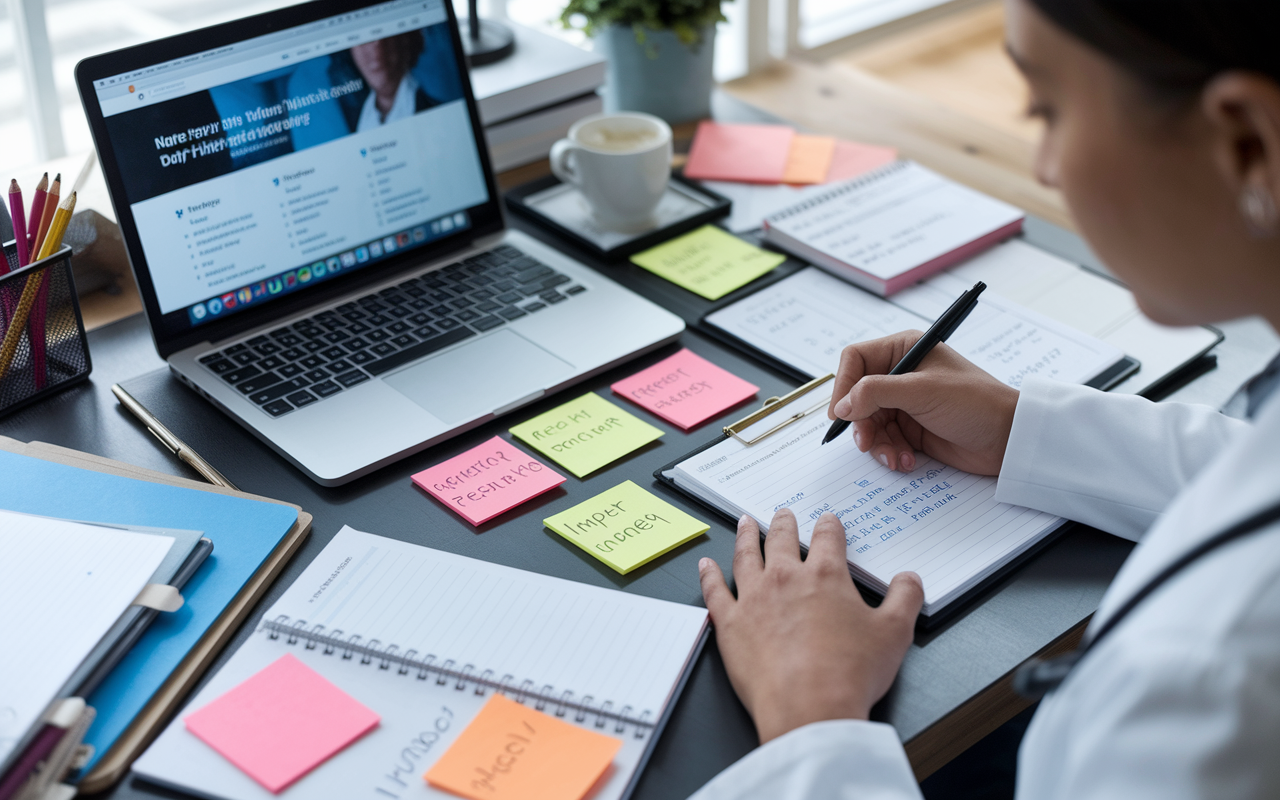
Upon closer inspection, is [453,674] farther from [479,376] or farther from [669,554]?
[479,376]

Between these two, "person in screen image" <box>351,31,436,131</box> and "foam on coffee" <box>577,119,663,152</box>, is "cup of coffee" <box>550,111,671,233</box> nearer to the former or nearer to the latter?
"foam on coffee" <box>577,119,663,152</box>

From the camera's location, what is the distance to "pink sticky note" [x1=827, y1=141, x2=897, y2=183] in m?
1.38

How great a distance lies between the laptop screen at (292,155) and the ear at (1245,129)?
0.79m

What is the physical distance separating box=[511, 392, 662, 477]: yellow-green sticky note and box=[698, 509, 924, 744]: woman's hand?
0.17 m

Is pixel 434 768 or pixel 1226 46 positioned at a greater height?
Answer: pixel 1226 46

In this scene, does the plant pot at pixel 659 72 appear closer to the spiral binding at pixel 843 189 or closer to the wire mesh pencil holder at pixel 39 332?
the spiral binding at pixel 843 189

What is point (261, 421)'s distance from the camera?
→ 90cm

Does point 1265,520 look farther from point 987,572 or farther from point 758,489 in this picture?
point 758,489

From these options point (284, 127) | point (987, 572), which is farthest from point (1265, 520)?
point (284, 127)

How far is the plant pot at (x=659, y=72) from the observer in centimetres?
145

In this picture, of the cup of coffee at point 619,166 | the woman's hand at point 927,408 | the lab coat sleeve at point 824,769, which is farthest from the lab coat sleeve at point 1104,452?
the cup of coffee at point 619,166

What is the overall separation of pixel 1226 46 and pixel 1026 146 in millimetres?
1112

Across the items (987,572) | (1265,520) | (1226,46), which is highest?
(1226,46)

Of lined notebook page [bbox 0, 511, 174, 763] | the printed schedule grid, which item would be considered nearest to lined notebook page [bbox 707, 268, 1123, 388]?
the printed schedule grid
